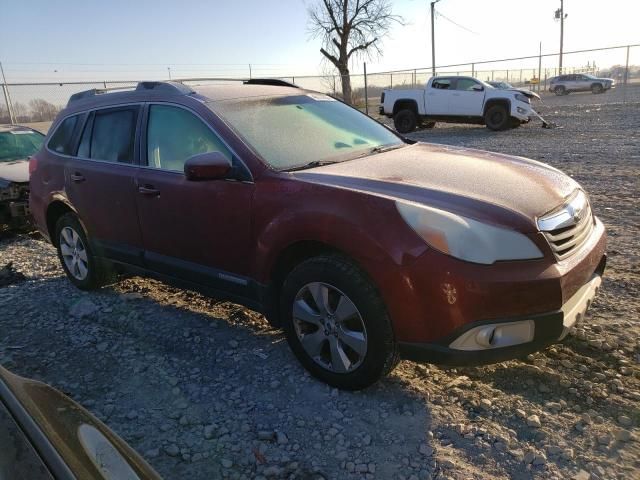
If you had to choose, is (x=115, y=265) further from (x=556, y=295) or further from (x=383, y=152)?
(x=556, y=295)

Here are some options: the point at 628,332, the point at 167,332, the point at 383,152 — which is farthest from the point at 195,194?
the point at 628,332

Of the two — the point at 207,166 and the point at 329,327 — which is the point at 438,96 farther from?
the point at 329,327

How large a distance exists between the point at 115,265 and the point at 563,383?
3.46m

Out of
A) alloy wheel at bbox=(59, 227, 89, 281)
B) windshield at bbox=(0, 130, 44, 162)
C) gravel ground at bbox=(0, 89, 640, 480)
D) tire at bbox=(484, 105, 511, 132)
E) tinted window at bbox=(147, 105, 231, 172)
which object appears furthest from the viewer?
tire at bbox=(484, 105, 511, 132)

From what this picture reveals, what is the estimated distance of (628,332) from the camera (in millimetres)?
3402

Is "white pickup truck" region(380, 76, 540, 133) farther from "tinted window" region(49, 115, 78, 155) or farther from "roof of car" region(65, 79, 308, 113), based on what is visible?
"tinted window" region(49, 115, 78, 155)

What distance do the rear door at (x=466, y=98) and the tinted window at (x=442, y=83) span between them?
0.25 metres

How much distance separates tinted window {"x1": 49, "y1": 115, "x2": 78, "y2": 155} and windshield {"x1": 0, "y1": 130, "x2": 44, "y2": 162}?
362cm

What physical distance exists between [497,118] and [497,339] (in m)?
15.6

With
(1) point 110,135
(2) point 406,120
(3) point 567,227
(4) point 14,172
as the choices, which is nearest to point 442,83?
(2) point 406,120

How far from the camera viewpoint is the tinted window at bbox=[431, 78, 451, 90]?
56.9ft

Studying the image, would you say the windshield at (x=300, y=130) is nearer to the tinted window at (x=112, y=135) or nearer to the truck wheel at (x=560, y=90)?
the tinted window at (x=112, y=135)

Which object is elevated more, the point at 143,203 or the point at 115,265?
the point at 143,203

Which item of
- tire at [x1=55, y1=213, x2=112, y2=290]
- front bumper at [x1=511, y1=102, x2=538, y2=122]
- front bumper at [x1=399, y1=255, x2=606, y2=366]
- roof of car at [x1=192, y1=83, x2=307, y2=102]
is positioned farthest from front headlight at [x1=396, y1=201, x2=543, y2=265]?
front bumper at [x1=511, y1=102, x2=538, y2=122]
